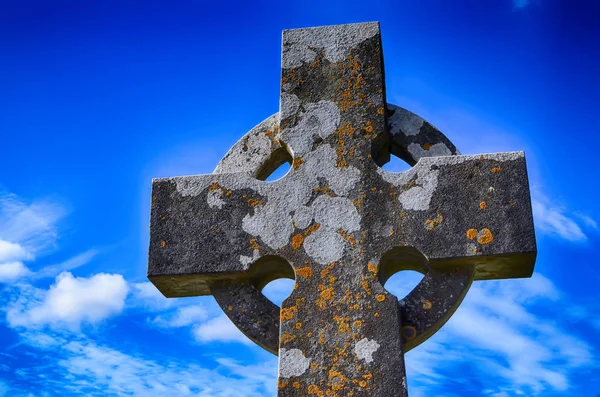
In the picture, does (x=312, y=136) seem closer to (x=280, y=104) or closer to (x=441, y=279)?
(x=280, y=104)

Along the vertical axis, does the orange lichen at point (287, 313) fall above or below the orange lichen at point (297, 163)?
below

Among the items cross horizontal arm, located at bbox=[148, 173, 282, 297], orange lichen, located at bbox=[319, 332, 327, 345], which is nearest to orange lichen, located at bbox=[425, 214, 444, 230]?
orange lichen, located at bbox=[319, 332, 327, 345]

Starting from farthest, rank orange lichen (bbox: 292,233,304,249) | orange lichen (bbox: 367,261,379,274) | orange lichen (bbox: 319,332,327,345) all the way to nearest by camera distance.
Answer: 1. orange lichen (bbox: 292,233,304,249)
2. orange lichen (bbox: 367,261,379,274)
3. orange lichen (bbox: 319,332,327,345)

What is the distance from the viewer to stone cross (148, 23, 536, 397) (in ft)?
12.3

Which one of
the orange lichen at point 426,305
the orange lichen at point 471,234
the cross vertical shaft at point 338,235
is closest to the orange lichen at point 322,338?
the cross vertical shaft at point 338,235

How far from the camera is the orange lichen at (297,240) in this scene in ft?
13.2

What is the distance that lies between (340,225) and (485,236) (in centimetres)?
78

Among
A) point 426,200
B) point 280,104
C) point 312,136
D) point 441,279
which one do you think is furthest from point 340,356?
point 280,104

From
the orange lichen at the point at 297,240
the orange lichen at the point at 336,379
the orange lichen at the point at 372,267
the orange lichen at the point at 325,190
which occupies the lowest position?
the orange lichen at the point at 336,379

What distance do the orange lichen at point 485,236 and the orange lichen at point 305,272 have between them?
923mm

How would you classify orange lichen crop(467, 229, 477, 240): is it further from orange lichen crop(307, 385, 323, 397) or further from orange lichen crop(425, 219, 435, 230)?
orange lichen crop(307, 385, 323, 397)

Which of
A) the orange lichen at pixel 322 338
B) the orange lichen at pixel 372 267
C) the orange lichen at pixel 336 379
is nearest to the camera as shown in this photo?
the orange lichen at pixel 336 379

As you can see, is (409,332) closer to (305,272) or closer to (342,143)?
(305,272)

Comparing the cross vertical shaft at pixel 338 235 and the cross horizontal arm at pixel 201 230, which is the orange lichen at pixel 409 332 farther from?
the cross horizontal arm at pixel 201 230
